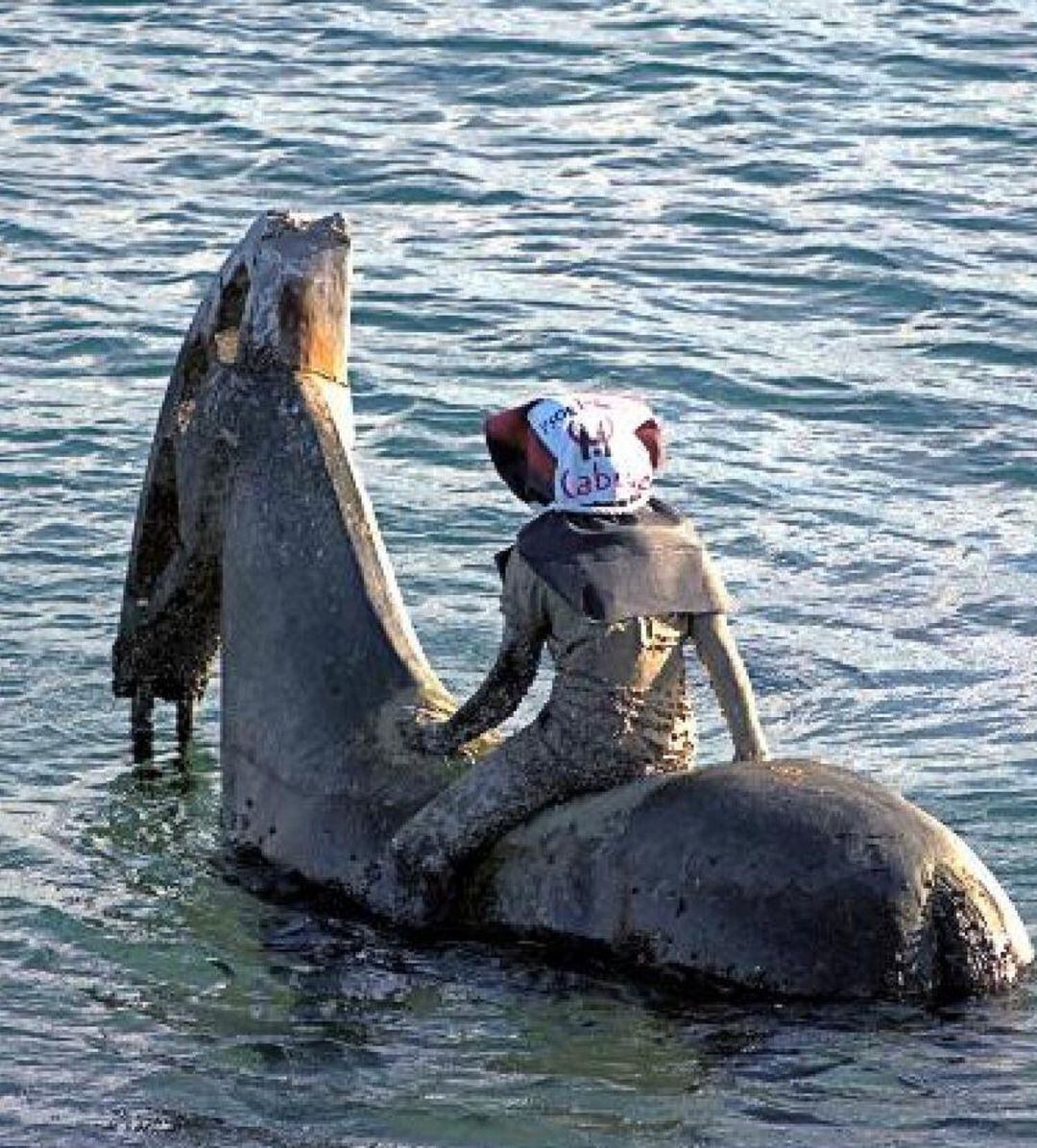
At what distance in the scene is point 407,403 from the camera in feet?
54.3

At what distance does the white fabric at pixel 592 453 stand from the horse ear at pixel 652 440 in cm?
4

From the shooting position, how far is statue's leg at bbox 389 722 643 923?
995cm

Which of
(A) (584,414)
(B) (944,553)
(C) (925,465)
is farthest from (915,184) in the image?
(A) (584,414)

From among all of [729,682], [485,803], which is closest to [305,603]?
[485,803]

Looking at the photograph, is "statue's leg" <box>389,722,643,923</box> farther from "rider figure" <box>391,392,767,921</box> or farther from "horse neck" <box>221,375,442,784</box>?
"horse neck" <box>221,375,442,784</box>

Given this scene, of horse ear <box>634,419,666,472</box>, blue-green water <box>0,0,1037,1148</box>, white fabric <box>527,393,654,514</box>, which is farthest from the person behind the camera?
horse ear <box>634,419,666,472</box>

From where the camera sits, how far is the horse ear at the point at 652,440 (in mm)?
9906

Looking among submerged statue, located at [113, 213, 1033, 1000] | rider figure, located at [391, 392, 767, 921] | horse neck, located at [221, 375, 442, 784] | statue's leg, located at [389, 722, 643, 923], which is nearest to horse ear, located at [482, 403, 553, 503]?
rider figure, located at [391, 392, 767, 921]

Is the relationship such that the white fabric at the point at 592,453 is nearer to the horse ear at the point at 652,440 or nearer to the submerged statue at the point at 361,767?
the horse ear at the point at 652,440

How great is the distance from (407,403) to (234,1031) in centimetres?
716

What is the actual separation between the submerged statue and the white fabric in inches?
30.3

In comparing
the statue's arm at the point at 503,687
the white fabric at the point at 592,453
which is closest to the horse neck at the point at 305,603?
the statue's arm at the point at 503,687

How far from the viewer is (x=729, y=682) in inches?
388

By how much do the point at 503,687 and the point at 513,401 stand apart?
649 centimetres
